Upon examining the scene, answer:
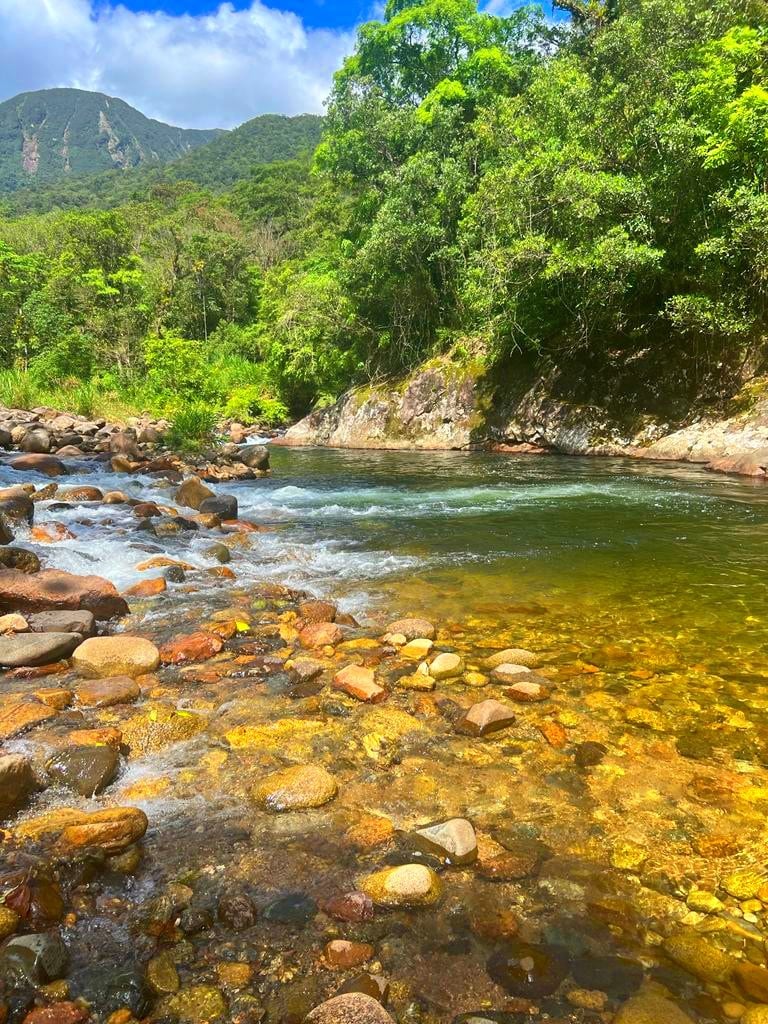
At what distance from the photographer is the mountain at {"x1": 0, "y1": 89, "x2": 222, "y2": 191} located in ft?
520

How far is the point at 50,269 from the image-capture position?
31.5 m

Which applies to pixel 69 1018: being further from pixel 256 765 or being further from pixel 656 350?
pixel 656 350

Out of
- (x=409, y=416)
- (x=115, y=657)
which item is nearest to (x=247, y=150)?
(x=409, y=416)

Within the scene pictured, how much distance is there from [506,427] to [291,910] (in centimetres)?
1917

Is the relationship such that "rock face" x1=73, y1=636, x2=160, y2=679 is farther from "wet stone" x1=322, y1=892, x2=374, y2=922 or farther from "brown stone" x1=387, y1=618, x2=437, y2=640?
"wet stone" x1=322, y1=892, x2=374, y2=922

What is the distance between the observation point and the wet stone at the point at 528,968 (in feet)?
5.80

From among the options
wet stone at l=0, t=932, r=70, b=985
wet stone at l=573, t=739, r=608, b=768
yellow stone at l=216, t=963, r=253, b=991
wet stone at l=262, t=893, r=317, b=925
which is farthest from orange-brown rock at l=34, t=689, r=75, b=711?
wet stone at l=573, t=739, r=608, b=768

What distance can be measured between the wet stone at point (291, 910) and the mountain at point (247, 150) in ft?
331

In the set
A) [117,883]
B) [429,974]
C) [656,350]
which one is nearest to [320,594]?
[117,883]

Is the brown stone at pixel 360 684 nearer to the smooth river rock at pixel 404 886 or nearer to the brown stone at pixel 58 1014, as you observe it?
the smooth river rock at pixel 404 886

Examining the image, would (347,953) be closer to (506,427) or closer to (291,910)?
(291,910)

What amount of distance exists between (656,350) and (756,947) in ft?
59.4

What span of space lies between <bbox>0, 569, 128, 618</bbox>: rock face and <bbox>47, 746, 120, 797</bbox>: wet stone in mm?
2245

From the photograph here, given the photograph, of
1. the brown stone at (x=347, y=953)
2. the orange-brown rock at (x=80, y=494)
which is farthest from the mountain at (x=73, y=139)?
the brown stone at (x=347, y=953)
